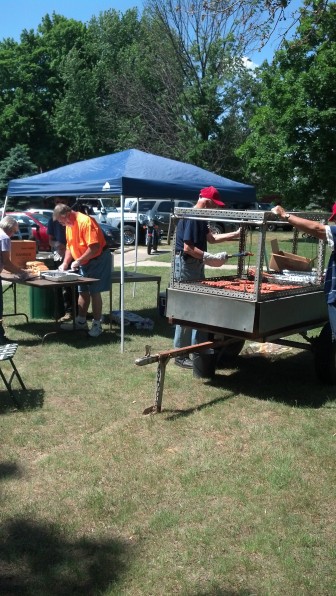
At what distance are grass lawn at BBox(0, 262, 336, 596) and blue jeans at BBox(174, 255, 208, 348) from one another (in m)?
0.40

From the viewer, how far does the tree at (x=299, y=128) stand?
928 inches

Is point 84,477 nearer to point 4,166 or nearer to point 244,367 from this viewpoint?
point 244,367

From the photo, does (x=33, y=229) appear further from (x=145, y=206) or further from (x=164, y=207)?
(x=164, y=207)

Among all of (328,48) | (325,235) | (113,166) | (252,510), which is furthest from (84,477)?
(328,48)

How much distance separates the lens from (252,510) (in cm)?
388

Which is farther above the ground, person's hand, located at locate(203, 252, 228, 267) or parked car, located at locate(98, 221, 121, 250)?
person's hand, located at locate(203, 252, 228, 267)

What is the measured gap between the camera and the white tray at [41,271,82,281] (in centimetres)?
810

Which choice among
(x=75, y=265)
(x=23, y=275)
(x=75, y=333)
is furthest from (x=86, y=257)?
(x=75, y=333)

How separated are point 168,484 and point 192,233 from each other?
2.96m

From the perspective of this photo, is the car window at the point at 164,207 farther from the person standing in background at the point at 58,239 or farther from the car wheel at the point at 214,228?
the person standing in background at the point at 58,239

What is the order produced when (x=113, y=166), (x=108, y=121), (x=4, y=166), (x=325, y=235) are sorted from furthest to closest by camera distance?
(x=108, y=121), (x=4, y=166), (x=113, y=166), (x=325, y=235)

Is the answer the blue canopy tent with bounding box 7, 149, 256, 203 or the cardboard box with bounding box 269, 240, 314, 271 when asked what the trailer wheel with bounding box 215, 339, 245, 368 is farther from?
the blue canopy tent with bounding box 7, 149, 256, 203

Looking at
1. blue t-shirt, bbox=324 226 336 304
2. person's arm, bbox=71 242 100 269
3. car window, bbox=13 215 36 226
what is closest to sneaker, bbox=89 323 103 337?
person's arm, bbox=71 242 100 269

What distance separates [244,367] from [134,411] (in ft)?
6.20
